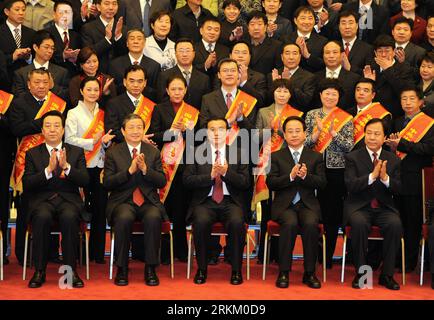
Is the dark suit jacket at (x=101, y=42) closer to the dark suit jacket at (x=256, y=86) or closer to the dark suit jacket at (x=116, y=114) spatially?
the dark suit jacket at (x=116, y=114)

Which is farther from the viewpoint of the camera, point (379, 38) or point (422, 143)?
point (379, 38)

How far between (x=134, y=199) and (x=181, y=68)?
1589mm

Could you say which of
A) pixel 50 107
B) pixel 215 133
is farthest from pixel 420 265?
pixel 50 107

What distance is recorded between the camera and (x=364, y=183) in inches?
298

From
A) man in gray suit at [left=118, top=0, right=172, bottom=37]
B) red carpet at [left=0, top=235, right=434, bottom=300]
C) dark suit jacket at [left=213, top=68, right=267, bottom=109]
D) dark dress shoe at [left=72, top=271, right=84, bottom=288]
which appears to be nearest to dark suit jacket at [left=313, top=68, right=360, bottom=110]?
dark suit jacket at [left=213, top=68, right=267, bottom=109]

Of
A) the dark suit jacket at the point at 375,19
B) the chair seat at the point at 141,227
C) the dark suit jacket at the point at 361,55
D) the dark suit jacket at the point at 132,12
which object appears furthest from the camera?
the dark suit jacket at the point at 375,19

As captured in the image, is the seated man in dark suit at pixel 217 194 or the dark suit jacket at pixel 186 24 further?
the dark suit jacket at pixel 186 24

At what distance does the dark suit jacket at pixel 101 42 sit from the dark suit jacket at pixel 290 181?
218 centimetres

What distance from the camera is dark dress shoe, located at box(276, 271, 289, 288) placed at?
7375 millimetres

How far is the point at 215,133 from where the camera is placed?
7711 mm

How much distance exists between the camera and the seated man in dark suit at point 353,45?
9016 millimetres

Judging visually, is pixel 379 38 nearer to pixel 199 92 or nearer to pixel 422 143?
pixel 422 143

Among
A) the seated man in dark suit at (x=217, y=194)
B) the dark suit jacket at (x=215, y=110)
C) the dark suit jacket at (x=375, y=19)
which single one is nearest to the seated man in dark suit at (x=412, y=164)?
the dark suit jacket at (x=215, y=110)

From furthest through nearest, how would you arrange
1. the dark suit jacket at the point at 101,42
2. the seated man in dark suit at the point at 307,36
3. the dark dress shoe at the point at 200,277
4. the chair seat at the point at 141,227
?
1. the seated man in dark suit at the point at 307,36
2. the dark suit jacket at the point at 101,42
3. the chair seat at the point at 141,227
4. the dark dress shoe at the point at 200,277
